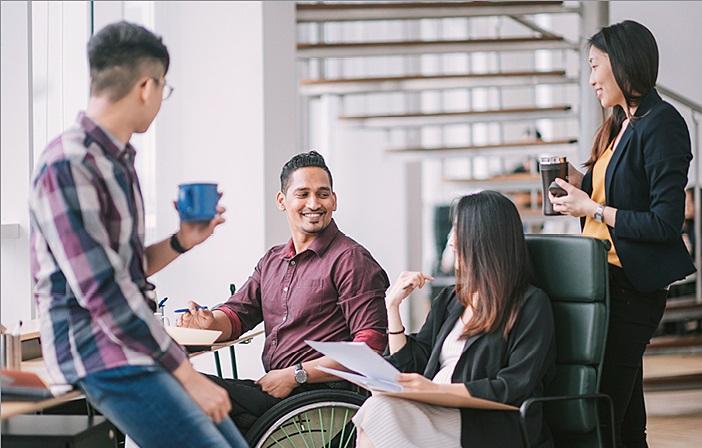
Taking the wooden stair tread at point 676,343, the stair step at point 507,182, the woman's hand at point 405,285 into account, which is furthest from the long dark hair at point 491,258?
the stair step at point 507,182

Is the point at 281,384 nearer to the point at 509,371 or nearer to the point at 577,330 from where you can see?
the point at 509,371

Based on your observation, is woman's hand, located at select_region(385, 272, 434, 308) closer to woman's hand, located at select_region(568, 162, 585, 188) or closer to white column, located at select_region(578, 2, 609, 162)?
woman's hand, located at select_region(568, 162, 585, 188)

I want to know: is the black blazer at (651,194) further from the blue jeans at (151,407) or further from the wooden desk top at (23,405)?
the wooden desk top at (23,405)

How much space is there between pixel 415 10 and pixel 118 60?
12.3 feet

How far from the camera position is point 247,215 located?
189 inches

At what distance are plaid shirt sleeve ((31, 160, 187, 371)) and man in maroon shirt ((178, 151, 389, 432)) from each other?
3.59ft

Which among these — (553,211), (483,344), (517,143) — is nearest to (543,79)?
(517,143)

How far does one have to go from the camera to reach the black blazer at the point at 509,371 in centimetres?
267

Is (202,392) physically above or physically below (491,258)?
below

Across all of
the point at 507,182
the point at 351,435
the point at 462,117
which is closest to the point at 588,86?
the point at 462,117

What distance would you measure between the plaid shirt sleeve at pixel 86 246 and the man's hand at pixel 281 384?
112cm

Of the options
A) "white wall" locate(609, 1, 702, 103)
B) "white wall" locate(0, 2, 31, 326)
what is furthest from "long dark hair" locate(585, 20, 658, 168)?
"white wall" locate(609, 1, 702, 103)

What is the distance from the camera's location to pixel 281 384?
307cm

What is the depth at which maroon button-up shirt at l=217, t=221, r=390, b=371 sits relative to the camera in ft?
10.3
